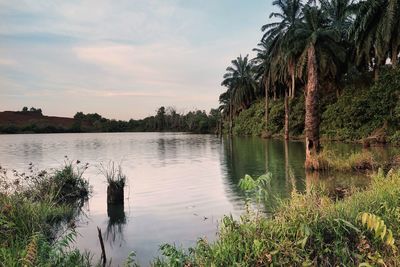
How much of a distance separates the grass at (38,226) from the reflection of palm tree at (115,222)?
89 cm

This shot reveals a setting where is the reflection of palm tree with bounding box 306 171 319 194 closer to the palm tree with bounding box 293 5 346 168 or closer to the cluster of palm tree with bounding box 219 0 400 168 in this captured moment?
the cluster of palm tree with bounding box 219 0 400 168

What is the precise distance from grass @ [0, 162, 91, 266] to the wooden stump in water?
1100mm

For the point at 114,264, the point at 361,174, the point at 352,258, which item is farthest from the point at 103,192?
the point at 352,258

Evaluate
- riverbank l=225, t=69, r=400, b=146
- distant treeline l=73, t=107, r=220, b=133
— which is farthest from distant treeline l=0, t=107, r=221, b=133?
riverbank l=225, t=69, r=400, b=146

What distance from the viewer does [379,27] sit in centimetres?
3319

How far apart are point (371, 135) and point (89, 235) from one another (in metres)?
31.2

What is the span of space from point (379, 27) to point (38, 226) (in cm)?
3218

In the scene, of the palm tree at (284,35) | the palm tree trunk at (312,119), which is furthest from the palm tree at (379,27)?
the palm tree trunk at (312,119)

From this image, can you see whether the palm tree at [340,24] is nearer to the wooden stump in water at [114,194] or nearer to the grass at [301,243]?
the wooden stump in water at [114,194]

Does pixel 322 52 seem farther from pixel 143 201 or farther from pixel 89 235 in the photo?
pixel 89 235

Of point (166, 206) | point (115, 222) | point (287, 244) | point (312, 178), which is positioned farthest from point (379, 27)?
point (287, 244)

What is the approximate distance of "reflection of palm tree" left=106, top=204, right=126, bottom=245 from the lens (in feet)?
31.6

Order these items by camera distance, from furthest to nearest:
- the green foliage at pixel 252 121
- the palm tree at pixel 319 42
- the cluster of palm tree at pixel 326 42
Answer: the green foliage at pixel 252 121
the palm tree at pixel 319 42
the cluster of palm tree at pixel 326 42

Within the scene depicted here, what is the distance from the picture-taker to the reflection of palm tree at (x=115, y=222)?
964 centimetres
